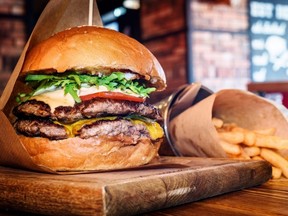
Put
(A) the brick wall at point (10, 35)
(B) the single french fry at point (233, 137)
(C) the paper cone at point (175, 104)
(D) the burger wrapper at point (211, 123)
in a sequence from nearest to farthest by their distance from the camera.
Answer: (B) the single french fry at point (233, 137)
(D) the burger wrapper at point (211, 123)
(C) the paper cone at point (175, 104)
(A) the brick wall at point (10, 35)

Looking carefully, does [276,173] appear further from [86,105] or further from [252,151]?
[86,105]

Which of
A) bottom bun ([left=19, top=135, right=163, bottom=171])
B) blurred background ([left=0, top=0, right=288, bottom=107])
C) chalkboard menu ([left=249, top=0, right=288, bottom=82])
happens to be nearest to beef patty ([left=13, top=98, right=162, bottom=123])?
bottom bun ([left=19, top=135, right=163, bottom=171])

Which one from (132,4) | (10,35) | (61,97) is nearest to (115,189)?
(61,97)

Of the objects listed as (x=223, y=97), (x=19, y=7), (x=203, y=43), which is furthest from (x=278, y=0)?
(x=223, y=97)

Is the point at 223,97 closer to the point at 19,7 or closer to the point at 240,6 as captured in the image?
the point at 240,6

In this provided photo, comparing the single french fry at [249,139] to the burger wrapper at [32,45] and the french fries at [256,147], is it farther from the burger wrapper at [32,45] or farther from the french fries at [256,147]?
the burger wrapper at [32,45]

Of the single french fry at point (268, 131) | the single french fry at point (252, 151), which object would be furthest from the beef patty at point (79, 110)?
the single french fry at point (268, 131)

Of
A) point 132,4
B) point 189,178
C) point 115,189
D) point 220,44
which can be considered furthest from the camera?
point 132,4
